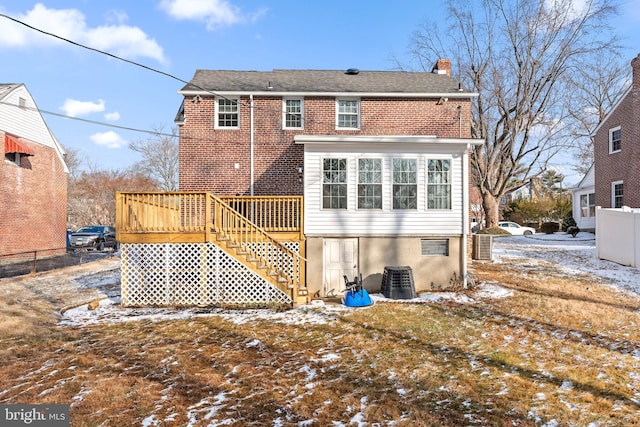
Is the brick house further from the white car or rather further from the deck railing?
the white car

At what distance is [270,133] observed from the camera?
46.1 feet

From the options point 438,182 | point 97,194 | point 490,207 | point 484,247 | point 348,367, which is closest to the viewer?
point 348,367

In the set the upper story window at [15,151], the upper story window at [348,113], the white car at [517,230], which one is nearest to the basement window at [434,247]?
the upper story window at [348,113]

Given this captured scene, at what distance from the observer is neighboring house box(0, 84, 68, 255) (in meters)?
18.5

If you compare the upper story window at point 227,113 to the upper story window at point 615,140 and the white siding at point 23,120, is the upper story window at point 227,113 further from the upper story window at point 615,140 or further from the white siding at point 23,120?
the upper story window at point 615,140

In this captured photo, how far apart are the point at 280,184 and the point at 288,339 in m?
7.68

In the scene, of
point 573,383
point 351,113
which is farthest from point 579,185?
point 573,383

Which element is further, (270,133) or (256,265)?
(270,133)

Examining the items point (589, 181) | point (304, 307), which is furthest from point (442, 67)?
point (589, 181)

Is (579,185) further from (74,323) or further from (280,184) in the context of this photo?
(74,323)

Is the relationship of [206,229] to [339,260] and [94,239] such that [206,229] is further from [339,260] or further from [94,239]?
[94,239]

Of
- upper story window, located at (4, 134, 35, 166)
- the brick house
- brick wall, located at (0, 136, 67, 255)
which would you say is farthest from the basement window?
upper story window, located at (4, 134, 35, 166)

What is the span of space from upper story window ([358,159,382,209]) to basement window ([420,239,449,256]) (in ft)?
5.99

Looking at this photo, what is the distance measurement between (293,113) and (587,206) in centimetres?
2405
